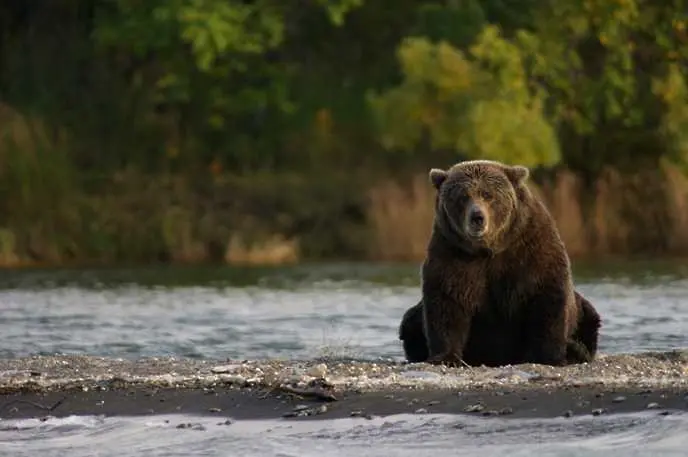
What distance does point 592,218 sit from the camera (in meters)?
31.5

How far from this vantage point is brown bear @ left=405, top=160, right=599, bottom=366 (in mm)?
11688

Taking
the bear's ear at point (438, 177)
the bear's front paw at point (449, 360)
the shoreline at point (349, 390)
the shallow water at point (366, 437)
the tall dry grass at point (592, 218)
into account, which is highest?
the bear's ear at point (438, 177)

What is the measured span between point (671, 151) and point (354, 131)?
262 inches

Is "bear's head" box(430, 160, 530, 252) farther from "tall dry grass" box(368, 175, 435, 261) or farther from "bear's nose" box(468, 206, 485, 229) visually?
"tall dry grass" box(368, 175, 435, 261)

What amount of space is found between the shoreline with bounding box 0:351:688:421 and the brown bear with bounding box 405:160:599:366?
1.24ft

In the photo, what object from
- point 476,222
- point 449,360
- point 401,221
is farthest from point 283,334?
point 401,221

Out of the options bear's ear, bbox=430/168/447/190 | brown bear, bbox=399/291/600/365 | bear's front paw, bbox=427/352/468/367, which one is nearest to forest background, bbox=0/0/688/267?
brown bear, bbox=399/291/600/365

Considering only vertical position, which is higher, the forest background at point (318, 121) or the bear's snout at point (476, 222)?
the forest background at point (318, 121)

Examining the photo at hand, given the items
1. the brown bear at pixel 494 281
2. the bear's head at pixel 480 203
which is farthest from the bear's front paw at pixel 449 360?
the bear's head at pixel 480 203

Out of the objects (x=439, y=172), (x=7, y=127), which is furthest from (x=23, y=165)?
(x=439, y=172)

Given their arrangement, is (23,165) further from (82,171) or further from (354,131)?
(354,131)

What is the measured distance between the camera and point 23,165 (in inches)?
1230

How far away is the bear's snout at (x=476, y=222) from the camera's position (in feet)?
37.8

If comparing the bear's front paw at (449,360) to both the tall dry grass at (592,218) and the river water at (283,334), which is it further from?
the tall dry grass at (592,218)
